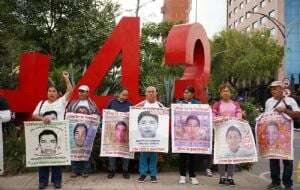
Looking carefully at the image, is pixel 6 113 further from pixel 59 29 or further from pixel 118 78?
pixel 59 29

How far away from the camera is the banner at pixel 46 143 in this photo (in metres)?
9.13

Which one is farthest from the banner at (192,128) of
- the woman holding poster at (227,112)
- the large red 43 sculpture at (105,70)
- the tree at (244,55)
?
the tree at (244,55)

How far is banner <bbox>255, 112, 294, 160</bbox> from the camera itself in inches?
373

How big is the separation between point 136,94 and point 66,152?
3.50 metres

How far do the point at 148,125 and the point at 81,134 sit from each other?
1.25 metres

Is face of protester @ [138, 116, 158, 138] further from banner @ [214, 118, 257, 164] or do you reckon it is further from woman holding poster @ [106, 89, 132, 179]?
banner @ [214, 118, 257, 164]

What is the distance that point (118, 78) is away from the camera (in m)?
18.7

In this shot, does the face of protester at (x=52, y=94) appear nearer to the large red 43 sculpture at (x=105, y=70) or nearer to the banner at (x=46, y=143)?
the banner at (x=46, y=143)

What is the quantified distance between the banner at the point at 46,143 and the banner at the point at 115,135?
4.55 feet

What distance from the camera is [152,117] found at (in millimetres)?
10273

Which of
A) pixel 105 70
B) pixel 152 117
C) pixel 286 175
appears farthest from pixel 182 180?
pixel 105 70

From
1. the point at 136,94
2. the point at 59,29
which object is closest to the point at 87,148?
the point at 136,94

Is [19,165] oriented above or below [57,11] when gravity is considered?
below

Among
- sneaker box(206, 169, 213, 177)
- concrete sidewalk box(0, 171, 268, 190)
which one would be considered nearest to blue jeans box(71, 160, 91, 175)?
concrete sidewalk box(0, 171, 268, 190)
